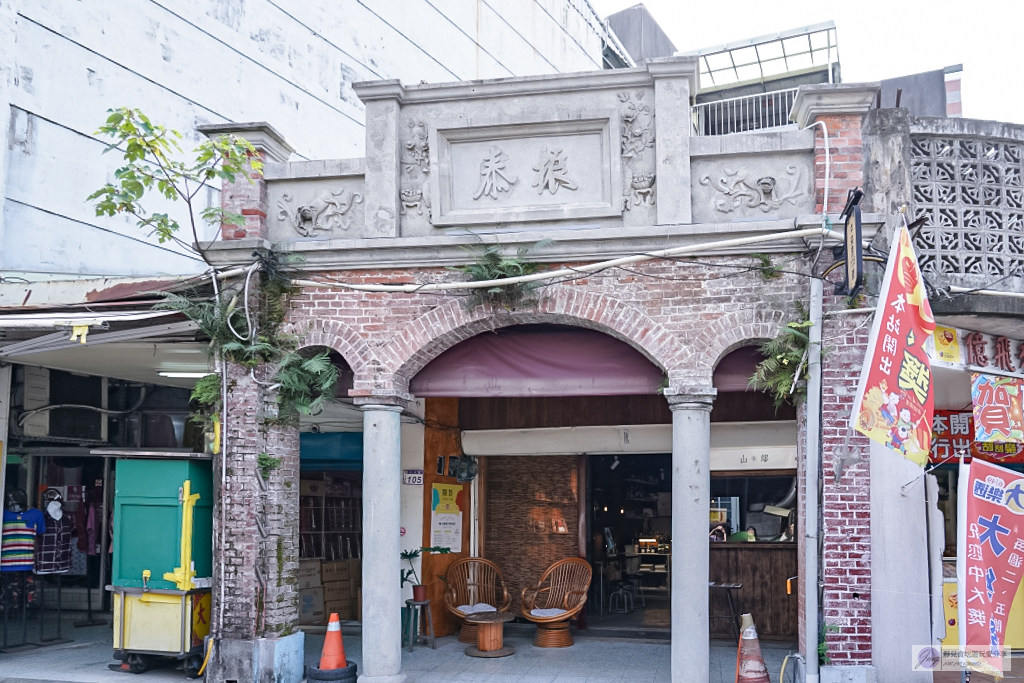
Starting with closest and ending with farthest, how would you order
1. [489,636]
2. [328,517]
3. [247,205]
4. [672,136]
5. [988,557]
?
[988,557] < [672,136] < [247,205] < [489,636] < [328,517]

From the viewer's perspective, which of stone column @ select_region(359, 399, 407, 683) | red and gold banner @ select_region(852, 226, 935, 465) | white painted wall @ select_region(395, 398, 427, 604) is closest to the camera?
red and gold banner @ select_region(852, 226, 935, 465)

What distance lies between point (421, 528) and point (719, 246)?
17.4 ft

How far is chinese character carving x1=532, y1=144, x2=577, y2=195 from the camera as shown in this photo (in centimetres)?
884

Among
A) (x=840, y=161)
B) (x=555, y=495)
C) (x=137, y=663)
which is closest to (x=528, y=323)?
(x=840, y=161)

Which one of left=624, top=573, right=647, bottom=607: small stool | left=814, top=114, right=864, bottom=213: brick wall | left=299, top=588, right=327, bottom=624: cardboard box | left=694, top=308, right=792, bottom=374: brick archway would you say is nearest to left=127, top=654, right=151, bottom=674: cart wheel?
left=299, top=588, right=327, bottom=624: cardboard box

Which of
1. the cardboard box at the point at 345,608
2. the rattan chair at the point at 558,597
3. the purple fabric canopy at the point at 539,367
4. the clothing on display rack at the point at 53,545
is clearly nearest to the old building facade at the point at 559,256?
the purple fabric canopy at the point at 539,367

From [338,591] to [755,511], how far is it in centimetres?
566

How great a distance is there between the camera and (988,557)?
22.5 feet

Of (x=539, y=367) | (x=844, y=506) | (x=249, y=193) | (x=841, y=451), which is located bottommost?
(x=844, y=506)

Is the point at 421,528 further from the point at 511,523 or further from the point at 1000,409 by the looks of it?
the point at 1000,409

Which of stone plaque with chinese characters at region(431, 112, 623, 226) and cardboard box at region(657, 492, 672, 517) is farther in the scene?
cardboard box at region(657, 492, 672, 517)

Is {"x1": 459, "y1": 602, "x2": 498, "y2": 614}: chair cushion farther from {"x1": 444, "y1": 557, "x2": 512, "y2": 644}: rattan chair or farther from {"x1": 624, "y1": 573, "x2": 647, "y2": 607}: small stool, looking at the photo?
{"x1": 624, "y1": 573, "x2": 647, "y2": 607}: small stool

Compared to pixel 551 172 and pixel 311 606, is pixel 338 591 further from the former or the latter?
pixel 551 172

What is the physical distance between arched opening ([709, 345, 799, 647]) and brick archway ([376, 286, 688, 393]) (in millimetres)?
2541
